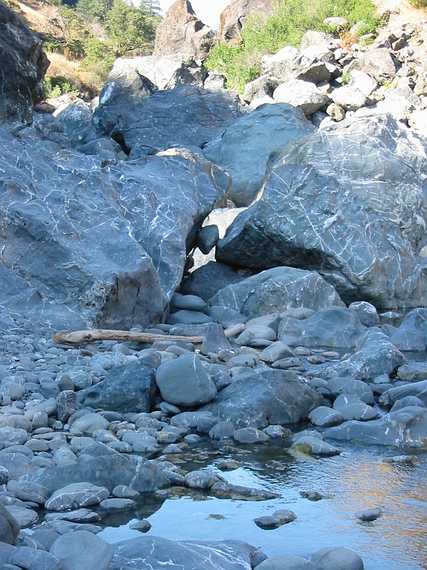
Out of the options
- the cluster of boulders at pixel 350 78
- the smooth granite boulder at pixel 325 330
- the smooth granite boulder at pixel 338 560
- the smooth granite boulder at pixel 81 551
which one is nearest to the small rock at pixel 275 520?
the smooth granite boulder at pixel 338 560

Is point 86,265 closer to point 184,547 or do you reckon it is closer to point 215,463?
point 215,463

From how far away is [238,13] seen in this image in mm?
32750

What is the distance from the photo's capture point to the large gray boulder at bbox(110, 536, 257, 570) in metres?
3.37

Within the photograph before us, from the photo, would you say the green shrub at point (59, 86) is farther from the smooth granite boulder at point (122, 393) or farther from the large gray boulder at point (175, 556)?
the large gray boulder at point (175, 556)

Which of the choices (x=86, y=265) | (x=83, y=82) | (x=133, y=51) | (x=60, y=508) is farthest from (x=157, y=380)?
(x=133, y=51)

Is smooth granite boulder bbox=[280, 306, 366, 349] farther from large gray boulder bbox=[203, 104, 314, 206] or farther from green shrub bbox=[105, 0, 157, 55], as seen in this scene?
green shrub bbox=[105, 0, 157, 55]

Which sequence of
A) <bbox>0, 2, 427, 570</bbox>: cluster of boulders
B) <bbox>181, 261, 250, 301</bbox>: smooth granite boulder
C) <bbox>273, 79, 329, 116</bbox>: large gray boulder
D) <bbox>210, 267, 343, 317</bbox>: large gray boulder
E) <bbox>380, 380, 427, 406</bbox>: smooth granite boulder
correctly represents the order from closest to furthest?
<bbox>0, 2, 427, 570</bbox>: cluster of boulders, <bbox>380, 380, 427, 406</bbox>: smooth granite boulder, <bbox>210, 267, 343, 317</bbox>: large gray boulder, <bbox>181, 261, 250, 301</bbox>: smooth granite boulder, <bbox>273, 79, 329, 116</bbox>: large gray boulder

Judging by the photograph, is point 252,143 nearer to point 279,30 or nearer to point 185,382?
point 185,382

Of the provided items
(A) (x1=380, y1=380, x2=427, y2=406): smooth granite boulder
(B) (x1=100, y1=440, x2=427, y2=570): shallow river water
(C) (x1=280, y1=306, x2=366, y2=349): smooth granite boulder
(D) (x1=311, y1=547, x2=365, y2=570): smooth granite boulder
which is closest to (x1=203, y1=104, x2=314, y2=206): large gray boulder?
(C) (x1=280, y1=306, x2=366, y2=349): smooth granite boulder

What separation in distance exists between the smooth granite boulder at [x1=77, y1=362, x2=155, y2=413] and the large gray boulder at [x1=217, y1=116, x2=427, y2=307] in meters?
4.51

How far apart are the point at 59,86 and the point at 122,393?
28.3 metres

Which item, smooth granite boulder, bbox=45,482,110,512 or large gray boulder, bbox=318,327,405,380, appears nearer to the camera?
smooth granite boulder, bbox=45,482,110,512

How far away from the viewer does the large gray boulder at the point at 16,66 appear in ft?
49.5

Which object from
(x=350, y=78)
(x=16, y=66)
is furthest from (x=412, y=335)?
(x=350, y=78)
